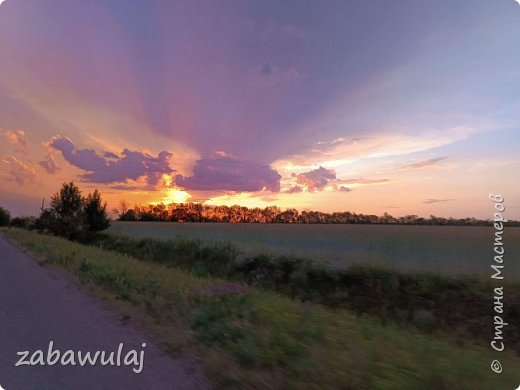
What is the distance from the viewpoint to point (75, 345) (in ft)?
20.8

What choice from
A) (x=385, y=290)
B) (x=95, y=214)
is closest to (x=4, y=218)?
(x=95, y=214)

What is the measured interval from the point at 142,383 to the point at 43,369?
1667mm

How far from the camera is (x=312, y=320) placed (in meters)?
7.70

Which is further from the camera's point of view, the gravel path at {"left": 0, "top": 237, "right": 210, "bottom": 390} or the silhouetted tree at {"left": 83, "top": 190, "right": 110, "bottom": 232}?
the silhouetted tree at {"left": 83, "top": 190, "right": 110, "bottom": 232}

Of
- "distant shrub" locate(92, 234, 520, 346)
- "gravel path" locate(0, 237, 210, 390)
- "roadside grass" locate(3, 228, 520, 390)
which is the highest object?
"roadside grass" locate(3, 228, 520, 390)

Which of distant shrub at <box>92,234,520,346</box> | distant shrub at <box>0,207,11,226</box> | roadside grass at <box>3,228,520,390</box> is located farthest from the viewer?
distant shrub at <box>0,207,11,226</box>

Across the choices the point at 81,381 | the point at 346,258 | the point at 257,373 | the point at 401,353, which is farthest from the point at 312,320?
the point at 346,258

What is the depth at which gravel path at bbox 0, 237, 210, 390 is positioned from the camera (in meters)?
5.03

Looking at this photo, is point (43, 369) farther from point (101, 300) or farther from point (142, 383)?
point (101, 300)

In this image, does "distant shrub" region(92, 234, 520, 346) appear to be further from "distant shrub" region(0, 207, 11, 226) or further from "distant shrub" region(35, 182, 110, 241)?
"distant shrub" region(0, 207, 11, 226)
